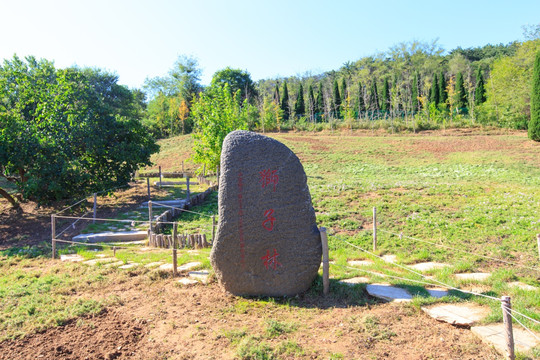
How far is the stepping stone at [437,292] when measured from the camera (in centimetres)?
504

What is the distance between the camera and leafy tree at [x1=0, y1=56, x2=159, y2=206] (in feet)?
38.2

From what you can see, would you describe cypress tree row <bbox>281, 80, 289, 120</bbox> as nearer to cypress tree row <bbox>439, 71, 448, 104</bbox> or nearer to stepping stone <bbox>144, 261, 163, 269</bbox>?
cypress tree row <bbox>439, 71, 448, 104</bbox>

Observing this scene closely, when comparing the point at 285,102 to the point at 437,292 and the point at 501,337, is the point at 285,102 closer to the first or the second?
the point at 437,292

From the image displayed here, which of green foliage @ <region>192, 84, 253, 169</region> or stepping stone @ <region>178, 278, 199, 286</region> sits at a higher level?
green foliage @ <region>192, 84, 253, 169</region>

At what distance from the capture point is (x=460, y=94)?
4444 cm

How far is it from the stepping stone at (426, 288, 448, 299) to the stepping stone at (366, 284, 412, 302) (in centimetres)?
31

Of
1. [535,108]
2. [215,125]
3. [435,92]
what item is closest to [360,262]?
[215,125]

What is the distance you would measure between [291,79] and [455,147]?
48375mm

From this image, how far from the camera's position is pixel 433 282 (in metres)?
5.60

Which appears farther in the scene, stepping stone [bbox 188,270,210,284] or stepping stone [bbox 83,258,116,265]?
stepping stone [bbox 83,258,116,265]

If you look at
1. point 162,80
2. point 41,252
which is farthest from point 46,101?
point 162,80

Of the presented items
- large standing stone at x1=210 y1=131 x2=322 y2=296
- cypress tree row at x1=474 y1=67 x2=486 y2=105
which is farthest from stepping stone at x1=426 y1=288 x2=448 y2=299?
cypress tree row at x1=474 y1=67 x2=486 y2=105

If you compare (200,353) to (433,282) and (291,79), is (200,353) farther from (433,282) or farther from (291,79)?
(291,79)

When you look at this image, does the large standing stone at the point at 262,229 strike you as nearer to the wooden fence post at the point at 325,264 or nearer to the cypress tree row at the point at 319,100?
the wooden fence post at the point at 325,264
